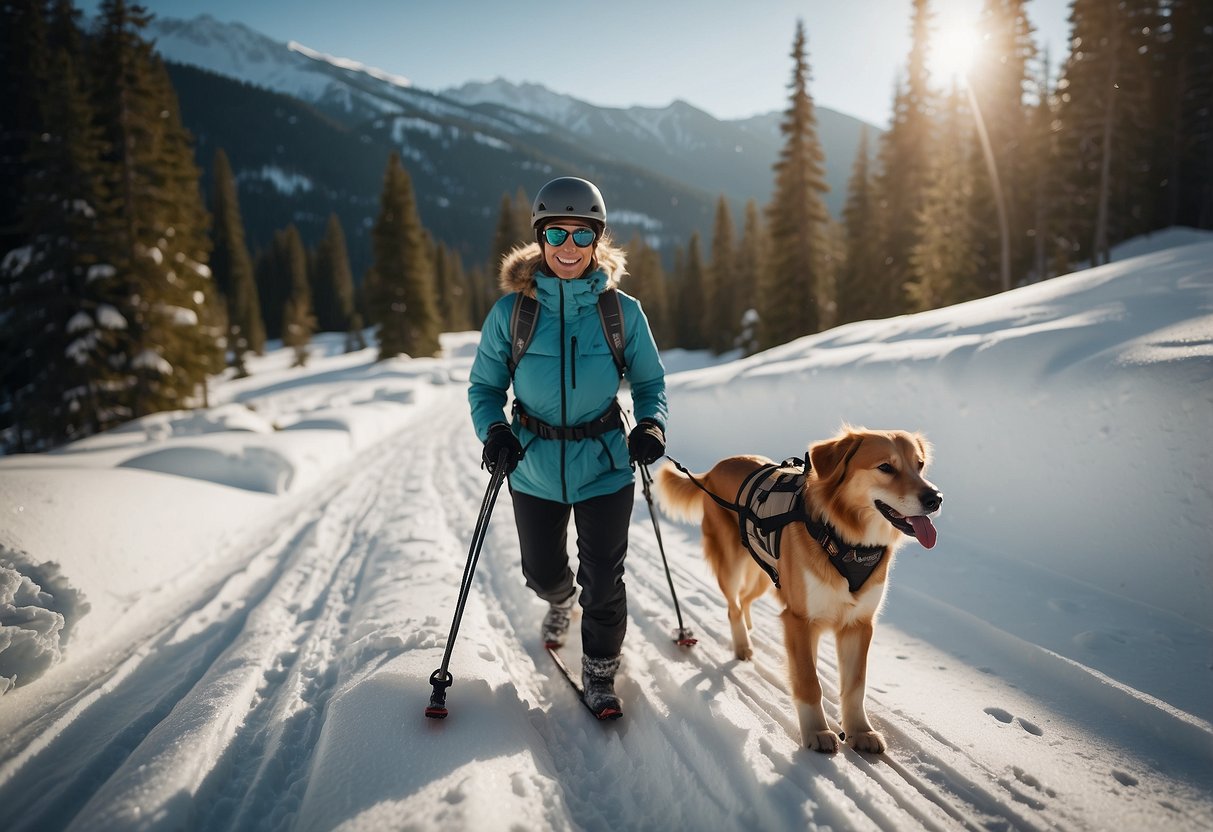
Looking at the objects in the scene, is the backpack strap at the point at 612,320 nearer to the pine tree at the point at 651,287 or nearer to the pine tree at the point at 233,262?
the pine tree at the point at 651,287

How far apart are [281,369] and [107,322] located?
3553 cm

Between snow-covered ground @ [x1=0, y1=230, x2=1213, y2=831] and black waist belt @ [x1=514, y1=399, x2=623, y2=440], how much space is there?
140 centimetres

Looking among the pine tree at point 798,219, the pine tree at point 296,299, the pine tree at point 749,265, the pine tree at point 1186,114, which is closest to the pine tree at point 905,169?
the pine tree at point 798,219

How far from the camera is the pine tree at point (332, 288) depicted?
206 feet

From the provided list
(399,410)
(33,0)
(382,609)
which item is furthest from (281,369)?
(382,609)

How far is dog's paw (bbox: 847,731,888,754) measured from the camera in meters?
2.50

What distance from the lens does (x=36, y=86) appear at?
18125 millimetres

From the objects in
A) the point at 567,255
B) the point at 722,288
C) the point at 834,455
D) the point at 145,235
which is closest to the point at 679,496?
the point at 834,455

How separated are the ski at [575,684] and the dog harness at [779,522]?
1104 millimetres

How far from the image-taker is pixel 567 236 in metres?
2.96

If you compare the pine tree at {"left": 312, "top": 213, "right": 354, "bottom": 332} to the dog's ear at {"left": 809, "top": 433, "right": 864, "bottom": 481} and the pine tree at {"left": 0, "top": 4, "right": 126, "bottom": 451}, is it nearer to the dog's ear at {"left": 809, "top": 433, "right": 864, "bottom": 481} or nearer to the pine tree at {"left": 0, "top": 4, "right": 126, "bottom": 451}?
the pine tree at {"left": 0, "top": 4, "right": 126, "bottom": 451}

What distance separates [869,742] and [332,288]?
7197 cm

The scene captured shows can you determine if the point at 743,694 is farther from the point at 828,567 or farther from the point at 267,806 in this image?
the point at 267,806

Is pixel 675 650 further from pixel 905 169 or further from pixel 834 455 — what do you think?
pixel 905 169
